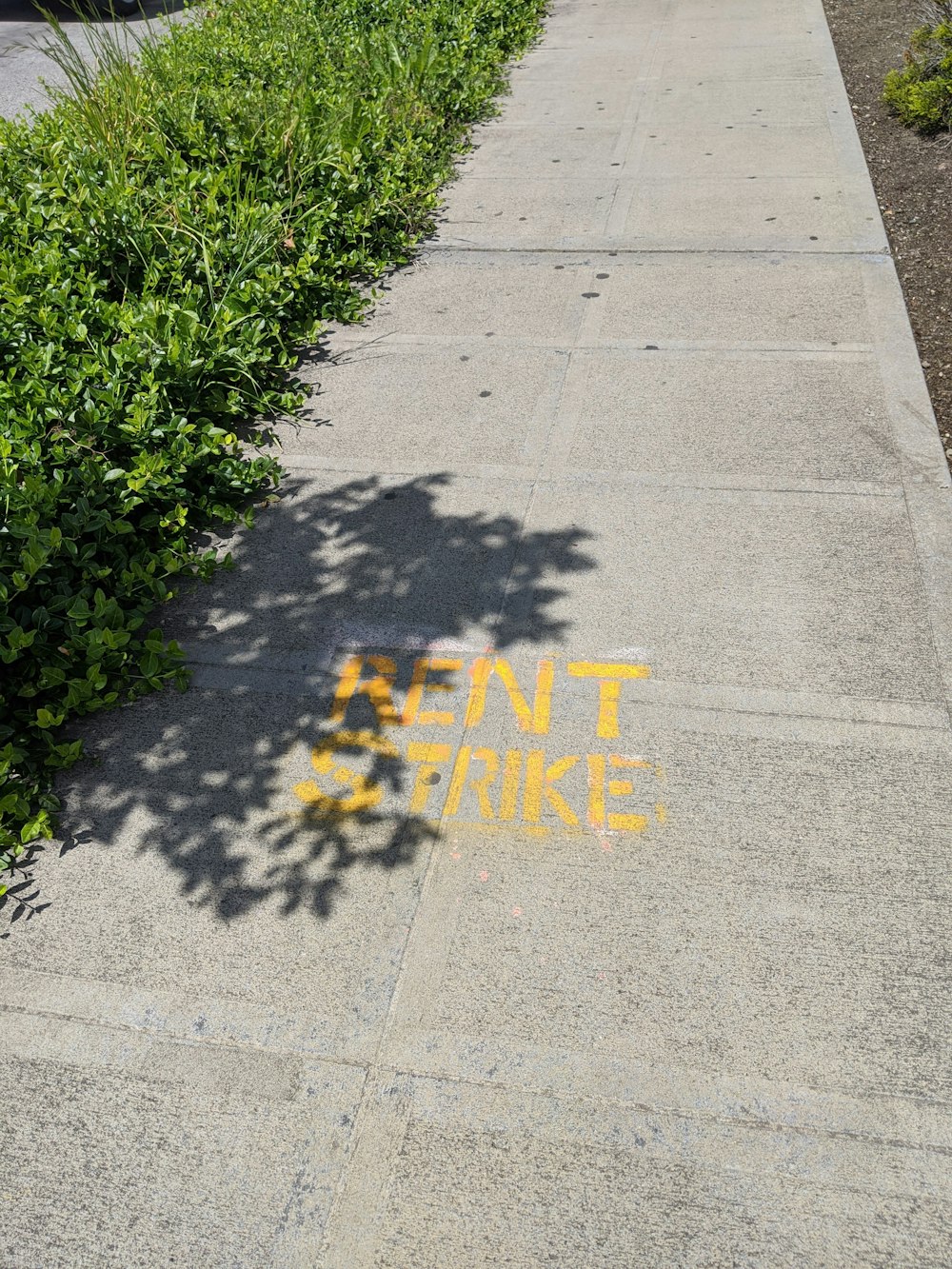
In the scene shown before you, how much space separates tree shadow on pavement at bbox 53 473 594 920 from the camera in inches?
132

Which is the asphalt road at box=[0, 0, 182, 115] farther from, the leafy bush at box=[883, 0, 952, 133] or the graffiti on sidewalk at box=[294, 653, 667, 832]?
the graffiti on sidewalk at box=[294, 653, 667, 832]

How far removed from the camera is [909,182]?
7.61 m

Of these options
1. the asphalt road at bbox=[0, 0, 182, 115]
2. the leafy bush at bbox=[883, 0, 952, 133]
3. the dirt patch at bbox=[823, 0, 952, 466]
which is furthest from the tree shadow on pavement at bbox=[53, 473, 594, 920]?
the asphalt road at bbox=[0, 0, 182, 115]

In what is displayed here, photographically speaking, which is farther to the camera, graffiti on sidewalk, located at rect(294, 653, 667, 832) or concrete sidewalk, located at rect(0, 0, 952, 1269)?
graffiti on sidewalk, located at rect(294, 653, 667, 832)

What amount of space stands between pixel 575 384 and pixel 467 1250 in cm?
440

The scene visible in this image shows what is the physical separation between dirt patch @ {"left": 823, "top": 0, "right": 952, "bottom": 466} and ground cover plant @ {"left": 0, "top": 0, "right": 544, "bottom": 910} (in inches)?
135

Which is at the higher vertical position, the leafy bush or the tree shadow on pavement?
the leafy bush

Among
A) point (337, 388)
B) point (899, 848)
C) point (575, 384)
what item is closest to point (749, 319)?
point (575, 384)

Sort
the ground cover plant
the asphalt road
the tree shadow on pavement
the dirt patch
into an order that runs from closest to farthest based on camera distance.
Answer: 1. the tree shadow on pavement
2. the ground cover plant
3. the dirt patch
4. the asphalt road

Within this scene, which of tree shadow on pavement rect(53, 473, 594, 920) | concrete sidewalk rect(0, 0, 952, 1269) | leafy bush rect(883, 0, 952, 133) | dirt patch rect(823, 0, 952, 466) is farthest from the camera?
leafy bush rect(883, 0, 952, 133)

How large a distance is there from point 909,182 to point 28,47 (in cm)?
1108

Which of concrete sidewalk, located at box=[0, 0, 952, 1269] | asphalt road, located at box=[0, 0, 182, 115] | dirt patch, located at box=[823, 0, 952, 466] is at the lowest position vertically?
concrete sidewalk, located at box=[0, 0, 952, 1269]

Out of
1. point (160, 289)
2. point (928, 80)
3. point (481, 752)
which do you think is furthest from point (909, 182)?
point (481, 752)

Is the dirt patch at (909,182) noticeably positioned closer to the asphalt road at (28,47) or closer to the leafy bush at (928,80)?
the leafy bush at (928,80)
